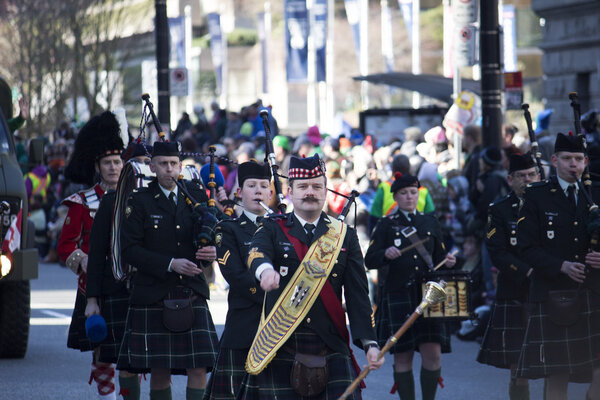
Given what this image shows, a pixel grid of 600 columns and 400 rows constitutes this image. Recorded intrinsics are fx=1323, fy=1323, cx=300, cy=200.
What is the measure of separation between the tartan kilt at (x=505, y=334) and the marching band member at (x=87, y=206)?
2.53m

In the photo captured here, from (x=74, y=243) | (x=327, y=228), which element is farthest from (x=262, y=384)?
(x=74, y=243)

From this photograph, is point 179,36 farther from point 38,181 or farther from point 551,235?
point 551,235

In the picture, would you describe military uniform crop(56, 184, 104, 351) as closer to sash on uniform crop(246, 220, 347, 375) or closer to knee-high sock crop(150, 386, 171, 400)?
knee-high sock crop(150, 386, 171, 400)

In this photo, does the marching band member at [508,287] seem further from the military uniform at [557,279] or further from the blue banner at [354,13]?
the blue banner at [354,13]

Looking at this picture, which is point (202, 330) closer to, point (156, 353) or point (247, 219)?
point (156, 353)

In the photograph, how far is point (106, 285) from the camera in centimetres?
831

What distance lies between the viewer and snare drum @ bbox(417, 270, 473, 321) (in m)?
9.22

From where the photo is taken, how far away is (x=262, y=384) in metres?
6.29

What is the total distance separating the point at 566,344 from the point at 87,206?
319 centimetres

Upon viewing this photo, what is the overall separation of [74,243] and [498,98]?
571 cm

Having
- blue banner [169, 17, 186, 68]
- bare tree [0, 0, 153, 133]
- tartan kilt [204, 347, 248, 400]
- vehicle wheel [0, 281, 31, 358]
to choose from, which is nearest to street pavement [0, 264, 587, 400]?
vehicle wheel [0, 281, 31, 358]

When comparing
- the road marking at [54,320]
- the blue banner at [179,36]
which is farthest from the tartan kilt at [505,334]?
the blue banner at [179,36]

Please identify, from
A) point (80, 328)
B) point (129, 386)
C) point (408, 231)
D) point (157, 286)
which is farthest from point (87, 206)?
point (408, 231)

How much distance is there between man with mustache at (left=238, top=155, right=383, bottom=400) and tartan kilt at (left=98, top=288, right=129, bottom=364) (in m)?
2.21
